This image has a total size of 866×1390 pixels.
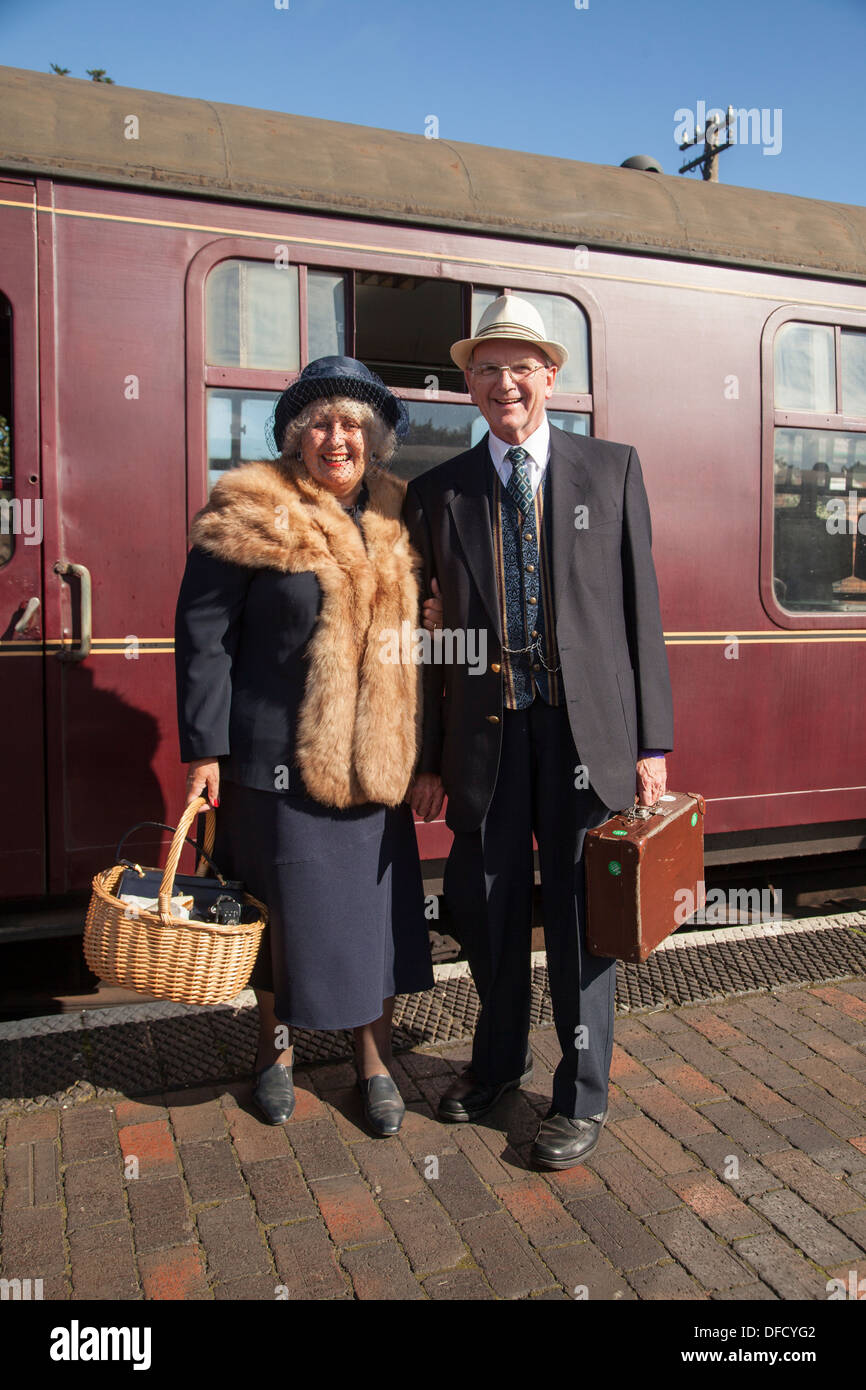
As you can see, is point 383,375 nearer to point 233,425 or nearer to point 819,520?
point 233,425

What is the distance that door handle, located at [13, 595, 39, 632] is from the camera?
10.5 feet

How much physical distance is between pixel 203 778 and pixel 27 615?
0.94 metres

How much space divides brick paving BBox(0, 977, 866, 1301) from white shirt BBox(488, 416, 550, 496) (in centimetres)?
181

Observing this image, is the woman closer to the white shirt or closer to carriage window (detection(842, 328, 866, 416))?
the white shirt

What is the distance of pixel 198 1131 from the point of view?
2828 mm

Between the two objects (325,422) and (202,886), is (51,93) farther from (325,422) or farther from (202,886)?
(202,886)

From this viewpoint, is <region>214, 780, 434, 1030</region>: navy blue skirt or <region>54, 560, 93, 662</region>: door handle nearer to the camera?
<region>214, 780, 434, 1030</region>: navy blue skirt

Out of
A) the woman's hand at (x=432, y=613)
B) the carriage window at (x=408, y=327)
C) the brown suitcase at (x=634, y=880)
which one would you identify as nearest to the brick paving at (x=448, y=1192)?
the brown suitcase at (x=634, y=880)

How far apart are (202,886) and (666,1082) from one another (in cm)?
155

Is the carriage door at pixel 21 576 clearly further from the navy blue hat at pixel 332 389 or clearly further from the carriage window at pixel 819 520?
the carriage window at pixel 819 520

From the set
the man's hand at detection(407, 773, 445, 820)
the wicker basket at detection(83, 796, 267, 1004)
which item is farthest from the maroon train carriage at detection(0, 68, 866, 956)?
the man's hand at detection(407, 773, 445, 820)

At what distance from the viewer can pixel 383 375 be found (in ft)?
13.5

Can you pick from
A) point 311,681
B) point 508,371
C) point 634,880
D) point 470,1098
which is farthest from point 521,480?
point 470,1098
